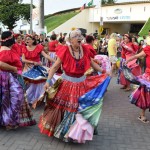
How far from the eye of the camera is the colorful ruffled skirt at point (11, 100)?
5.05 m

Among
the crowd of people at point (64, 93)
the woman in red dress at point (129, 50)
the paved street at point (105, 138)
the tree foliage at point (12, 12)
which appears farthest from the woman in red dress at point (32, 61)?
the tree foliage at point (12, 12)

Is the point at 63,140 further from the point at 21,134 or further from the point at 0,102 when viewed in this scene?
the point at 0,102

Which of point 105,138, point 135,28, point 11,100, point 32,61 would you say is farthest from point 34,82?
point 135,28

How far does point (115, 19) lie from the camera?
2853 centimetres

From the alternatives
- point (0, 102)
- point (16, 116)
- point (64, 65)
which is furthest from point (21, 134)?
point (64, 65)

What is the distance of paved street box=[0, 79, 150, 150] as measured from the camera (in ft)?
15.1

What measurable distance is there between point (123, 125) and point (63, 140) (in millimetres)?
1599

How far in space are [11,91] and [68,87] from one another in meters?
1.08

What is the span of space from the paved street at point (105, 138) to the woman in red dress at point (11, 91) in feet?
0.79

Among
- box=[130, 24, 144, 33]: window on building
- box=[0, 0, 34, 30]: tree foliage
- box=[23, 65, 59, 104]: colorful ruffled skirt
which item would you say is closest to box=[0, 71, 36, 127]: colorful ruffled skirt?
box=[23, 65, 59, 104]: colorful ruffled skirt

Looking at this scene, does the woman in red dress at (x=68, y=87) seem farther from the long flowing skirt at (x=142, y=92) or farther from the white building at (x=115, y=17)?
the white building at (x=115, y=17)

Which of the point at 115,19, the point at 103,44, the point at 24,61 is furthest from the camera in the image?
the point at 115,19

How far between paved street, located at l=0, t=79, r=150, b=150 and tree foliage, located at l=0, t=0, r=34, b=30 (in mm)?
32362

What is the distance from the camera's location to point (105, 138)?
16.4ft
